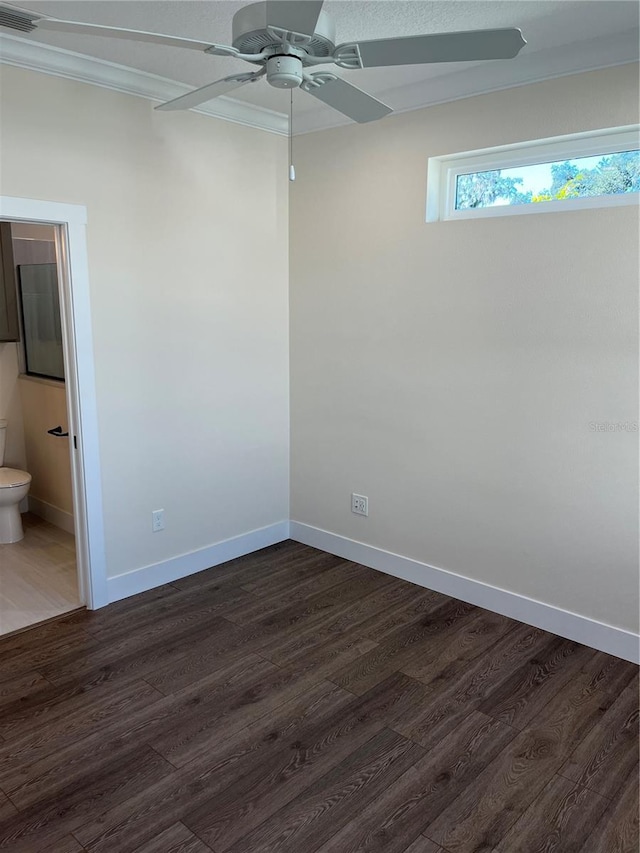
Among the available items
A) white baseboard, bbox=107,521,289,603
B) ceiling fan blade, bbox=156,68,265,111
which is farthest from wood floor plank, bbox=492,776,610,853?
ceiling fan blade, bbox=156,68,265,111

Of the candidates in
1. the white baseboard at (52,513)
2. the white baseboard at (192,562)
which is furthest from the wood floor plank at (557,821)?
the white baseboard at (52,513)

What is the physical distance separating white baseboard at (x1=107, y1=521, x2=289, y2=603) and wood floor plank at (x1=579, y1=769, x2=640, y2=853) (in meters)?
2.42

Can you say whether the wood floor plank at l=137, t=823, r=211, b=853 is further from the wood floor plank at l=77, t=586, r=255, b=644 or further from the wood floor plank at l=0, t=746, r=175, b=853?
the wood floor plank at l=77, t=586, r=255, b=644

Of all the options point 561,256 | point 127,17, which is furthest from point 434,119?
point 127,17

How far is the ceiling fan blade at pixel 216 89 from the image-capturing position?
1.90 m

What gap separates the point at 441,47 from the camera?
1667 mm

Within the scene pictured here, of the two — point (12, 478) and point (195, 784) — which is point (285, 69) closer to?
point (195, 784)

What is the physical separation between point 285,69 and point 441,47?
0.44m

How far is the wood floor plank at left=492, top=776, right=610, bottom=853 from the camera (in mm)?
1879

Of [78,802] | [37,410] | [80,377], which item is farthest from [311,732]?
[37,410]

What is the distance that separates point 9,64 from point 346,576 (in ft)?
9.96

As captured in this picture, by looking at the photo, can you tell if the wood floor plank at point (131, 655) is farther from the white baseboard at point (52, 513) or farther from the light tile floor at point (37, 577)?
the white baseboard at point (52, 513)

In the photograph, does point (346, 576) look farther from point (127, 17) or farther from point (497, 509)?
Answer: point (127, 17)

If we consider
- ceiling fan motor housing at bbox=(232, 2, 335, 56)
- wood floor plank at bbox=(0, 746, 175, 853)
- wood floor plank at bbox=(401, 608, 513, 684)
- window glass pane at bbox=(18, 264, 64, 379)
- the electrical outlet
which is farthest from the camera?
window glass pane at bbox=(18, 264, 64, 379)
